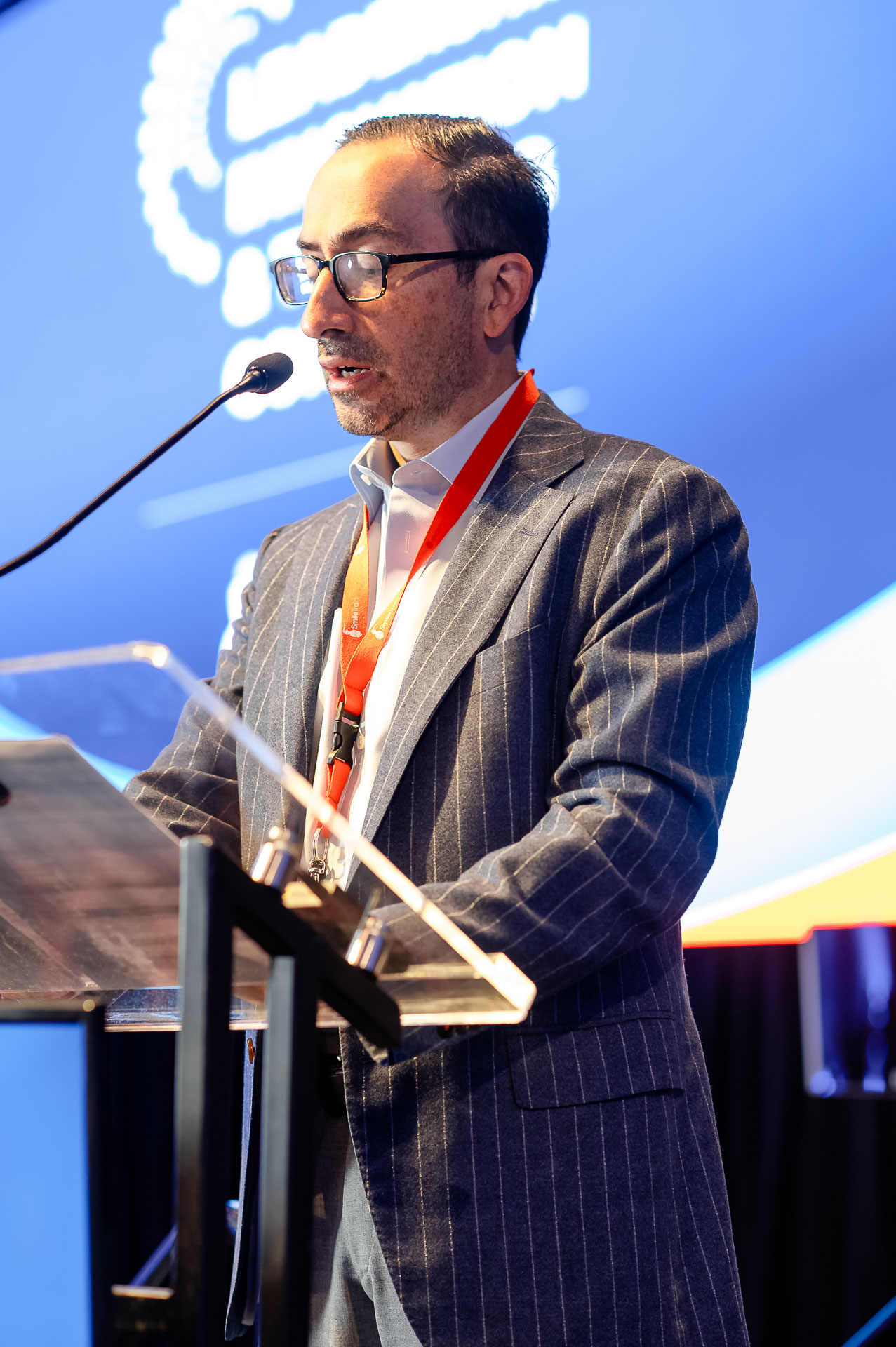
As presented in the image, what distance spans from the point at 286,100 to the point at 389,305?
124cm

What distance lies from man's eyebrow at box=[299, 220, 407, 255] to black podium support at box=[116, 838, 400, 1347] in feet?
3.80

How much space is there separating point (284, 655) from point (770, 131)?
3.88 ft

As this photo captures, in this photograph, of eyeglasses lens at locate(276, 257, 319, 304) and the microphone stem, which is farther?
eyeglasses lens at locate(276, 257, 319, 304)

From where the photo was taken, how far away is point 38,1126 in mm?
788

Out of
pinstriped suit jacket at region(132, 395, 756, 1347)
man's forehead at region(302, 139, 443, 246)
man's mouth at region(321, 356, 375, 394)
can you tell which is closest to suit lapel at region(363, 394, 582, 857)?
pinstriped suit jacket at region(132, 395, 756, 1347)

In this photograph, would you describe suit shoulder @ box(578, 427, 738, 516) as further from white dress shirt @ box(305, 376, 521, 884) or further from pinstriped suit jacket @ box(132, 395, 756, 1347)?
white dress shirt @ box(305, 376, 521, 884)

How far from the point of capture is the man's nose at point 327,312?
1673mm

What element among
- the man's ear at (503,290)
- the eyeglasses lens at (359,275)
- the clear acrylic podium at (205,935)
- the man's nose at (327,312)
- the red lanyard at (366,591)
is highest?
the man's ear at (503,290)

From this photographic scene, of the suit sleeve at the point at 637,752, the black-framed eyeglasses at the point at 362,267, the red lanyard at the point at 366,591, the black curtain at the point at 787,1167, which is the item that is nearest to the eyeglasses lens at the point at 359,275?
the black-framed eyeglasses at the point at 362,267

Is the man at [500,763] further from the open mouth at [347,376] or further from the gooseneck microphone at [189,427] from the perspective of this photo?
the gooseneck microphone at [189,427]

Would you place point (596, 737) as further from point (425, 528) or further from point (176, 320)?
point (176, 320)

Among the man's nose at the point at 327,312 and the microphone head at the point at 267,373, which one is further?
the man's nose at the point at 327,312

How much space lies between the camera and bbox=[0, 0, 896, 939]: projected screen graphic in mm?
1879

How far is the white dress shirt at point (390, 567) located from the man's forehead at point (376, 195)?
0.29 meters
